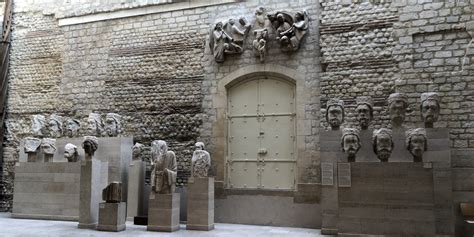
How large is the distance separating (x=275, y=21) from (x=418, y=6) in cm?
250

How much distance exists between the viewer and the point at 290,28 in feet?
26.1

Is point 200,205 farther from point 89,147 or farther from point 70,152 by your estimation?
point 70,152

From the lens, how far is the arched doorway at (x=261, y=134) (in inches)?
314

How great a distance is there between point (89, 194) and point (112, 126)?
5.71 feet

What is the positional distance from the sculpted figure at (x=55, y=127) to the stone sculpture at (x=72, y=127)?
15cm

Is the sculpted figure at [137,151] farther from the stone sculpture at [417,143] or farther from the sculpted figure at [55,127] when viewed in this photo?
the stone sculpture at [417,143]

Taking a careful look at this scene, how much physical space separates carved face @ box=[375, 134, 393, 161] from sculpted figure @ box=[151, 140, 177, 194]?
125 inches

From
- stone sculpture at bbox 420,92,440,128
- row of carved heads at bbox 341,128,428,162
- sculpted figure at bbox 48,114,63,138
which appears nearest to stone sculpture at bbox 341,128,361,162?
row of carved heads at bbox 341,128,428,162

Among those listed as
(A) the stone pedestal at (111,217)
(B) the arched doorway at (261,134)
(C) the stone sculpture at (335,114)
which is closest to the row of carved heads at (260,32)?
(B) the arched doorway at (261,134)

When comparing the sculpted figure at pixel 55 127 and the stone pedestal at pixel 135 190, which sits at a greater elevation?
the sculpted figure at pixel 55 127

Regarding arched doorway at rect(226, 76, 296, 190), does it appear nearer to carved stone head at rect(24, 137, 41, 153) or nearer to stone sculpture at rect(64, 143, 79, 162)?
stone sculpture at rect(64, 143, 79, 162)

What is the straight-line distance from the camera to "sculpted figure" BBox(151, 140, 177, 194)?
6887 millimetres

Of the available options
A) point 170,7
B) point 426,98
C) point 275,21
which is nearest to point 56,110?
point 170,7

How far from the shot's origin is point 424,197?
5.75 metres
